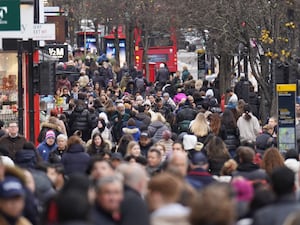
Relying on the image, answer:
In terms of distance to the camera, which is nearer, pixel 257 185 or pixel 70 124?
pixel 257 185

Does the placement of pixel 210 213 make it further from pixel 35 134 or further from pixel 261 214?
pixel 35 134

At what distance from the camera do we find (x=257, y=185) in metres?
13.3

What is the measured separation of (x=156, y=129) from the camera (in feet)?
82.7

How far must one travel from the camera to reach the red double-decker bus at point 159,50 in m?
64.9

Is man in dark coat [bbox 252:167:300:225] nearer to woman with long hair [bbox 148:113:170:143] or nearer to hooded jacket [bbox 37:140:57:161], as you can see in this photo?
hooded jacket [bbox 37:140:57:161]

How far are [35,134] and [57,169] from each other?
12.6 metres

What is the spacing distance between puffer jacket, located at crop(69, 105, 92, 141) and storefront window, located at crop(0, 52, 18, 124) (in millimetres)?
1294

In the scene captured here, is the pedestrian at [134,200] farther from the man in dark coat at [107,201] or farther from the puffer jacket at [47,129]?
the puffer jacket at [47,129]

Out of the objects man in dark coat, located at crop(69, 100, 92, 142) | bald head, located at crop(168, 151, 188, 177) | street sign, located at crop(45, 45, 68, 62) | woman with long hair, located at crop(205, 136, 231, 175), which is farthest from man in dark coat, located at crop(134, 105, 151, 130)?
bald head, located at crop(168, 151, 188, 177)

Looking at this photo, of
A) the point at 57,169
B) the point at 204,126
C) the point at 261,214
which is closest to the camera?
the point at 261,214

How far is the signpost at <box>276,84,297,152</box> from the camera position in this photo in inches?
922

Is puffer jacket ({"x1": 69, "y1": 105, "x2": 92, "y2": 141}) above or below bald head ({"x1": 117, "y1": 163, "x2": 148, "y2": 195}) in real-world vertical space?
below

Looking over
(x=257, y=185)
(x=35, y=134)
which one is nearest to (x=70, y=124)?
(x=35, y=134)

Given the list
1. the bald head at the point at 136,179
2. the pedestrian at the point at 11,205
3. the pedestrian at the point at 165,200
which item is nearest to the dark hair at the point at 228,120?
the bald head at the point at 136,179
